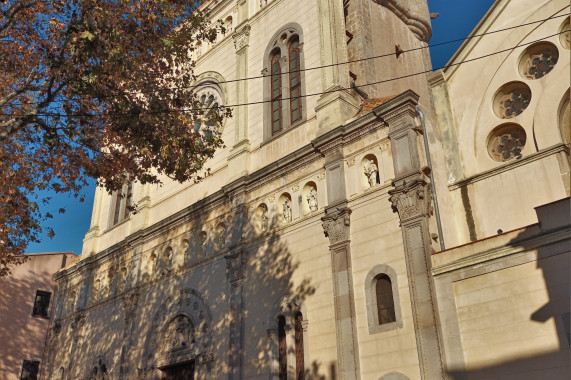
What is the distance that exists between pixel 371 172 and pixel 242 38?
411 inches

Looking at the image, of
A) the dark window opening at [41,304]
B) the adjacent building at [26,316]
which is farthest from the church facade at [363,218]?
the dark window opening at [41,304]

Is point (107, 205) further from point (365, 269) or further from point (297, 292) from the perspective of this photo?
point (365, 269)

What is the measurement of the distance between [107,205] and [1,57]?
53.2 ft

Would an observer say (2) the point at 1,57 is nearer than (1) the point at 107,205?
Yes

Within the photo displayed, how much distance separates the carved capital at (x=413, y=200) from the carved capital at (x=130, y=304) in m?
13.0

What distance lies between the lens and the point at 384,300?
45.9 ft

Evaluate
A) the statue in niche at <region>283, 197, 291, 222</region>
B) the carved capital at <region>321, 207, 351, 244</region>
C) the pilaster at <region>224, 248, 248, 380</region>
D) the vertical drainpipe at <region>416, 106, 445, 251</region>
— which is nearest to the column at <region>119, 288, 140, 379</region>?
the pilaster at <region>224, 248, 248, 380</region>

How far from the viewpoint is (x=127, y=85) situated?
43.4ft

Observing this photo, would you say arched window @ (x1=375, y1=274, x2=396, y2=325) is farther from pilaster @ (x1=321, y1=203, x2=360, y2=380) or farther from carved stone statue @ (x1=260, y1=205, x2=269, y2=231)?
carved stone statue @ (x1=260, y1=205, x2=269, y2=231)

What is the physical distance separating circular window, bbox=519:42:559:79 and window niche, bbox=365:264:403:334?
6.80 metres

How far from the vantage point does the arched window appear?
45.2 ft

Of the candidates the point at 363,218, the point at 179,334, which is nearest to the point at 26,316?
the point at 179,334

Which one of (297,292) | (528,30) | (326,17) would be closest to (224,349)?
(297,292)

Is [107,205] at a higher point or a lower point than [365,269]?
higher
